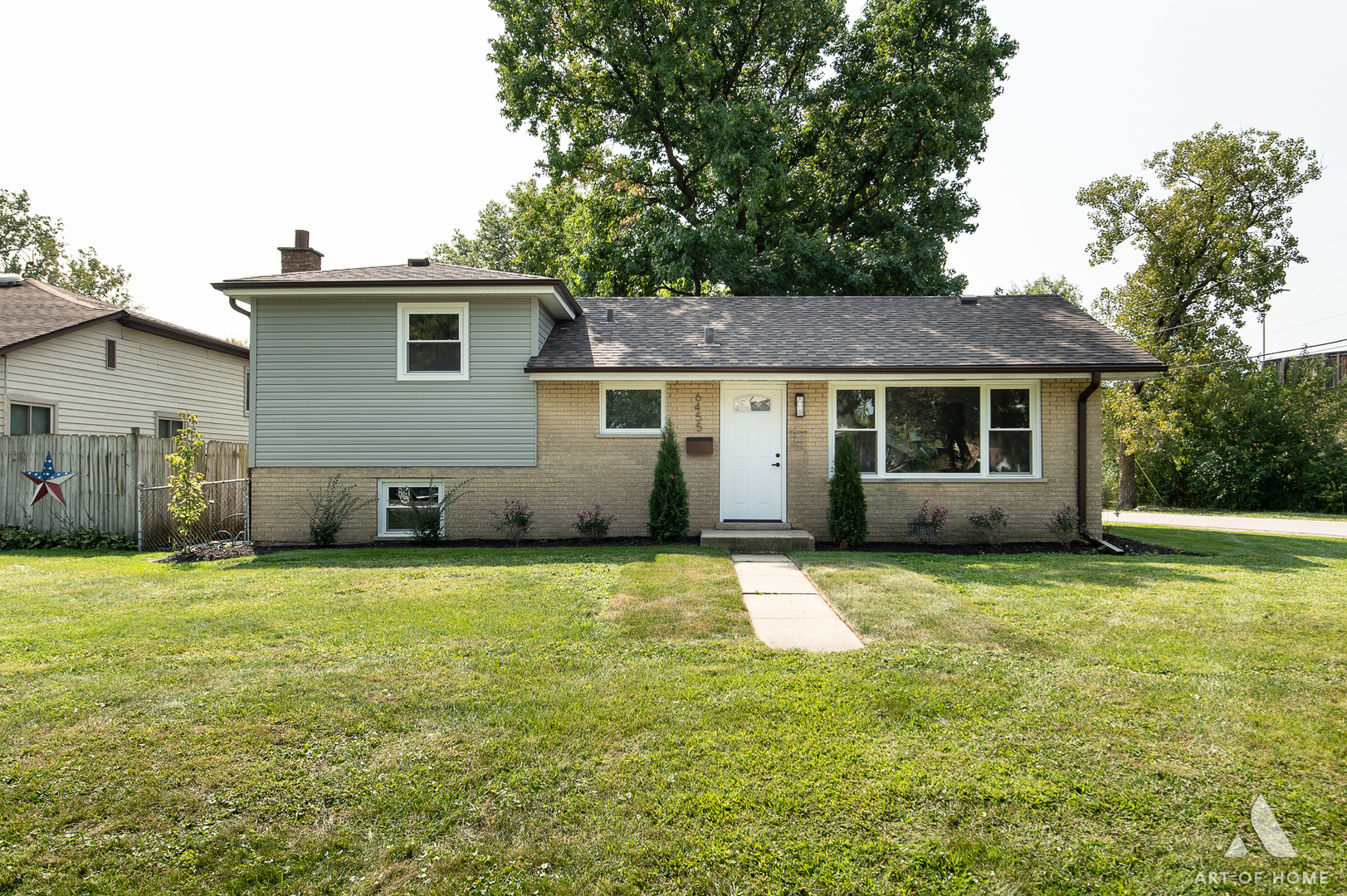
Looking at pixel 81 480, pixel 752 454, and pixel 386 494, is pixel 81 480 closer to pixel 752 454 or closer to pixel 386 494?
pixel 386 494

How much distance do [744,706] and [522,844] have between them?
59.1 inches

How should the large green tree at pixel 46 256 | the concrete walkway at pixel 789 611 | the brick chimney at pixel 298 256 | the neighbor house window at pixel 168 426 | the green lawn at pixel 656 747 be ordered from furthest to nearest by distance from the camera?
the large green tree at pixel 46 256, the neighbor house window at pixel 168 426, the brick chimney at pixel 298 256, the concrete walkway at pixel 789 611, the green lawn at pixel 656 747

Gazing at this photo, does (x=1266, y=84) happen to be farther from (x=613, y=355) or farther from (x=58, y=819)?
(x=58, y=819)

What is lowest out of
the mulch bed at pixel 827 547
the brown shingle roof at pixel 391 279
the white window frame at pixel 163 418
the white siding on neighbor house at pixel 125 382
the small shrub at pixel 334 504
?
the mulch bed at pixel 827 547

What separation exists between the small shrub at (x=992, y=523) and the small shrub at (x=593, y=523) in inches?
228

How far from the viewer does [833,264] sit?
19.0m

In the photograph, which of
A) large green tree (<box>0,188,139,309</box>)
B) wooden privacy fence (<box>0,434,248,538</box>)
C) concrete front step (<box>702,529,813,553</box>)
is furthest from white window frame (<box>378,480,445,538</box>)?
large green tree (<box>0,188,139,309</box>)

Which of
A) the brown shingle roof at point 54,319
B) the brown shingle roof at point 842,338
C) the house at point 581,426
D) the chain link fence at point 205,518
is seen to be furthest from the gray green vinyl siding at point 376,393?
the brown shingle roof at point 54,319

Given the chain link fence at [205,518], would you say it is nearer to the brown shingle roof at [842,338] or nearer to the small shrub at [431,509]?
the small shrub at [431,509]

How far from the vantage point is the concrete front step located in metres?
9.71

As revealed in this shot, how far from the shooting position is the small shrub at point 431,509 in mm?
10648

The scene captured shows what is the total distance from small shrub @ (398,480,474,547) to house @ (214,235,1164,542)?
0.29 ft

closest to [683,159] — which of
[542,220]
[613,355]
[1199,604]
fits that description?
[542,220]

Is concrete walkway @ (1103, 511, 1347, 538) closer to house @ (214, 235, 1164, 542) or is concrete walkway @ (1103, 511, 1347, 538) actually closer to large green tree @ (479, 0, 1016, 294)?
house @ (214, 235, 1164, 542)
